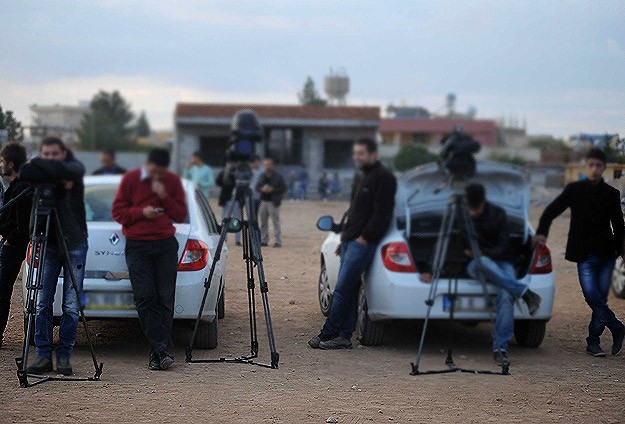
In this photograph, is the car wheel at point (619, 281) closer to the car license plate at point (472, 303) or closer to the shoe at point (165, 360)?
the car license plate at point (472, 303)

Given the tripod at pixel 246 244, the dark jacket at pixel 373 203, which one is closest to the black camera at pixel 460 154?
the dark jacket at pixel 373 203

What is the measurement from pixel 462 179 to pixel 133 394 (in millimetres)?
2760

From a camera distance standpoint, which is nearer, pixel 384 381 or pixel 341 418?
pixel 341 418

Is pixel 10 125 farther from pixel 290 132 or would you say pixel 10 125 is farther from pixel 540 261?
pixel 290 132

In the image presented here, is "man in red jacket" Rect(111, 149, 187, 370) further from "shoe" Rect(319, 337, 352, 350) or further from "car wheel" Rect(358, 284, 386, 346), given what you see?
"car wheel" Rect(358, 284, 386, 346)

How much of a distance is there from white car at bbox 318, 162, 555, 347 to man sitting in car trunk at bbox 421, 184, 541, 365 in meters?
0.10

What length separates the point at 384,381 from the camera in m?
7.44

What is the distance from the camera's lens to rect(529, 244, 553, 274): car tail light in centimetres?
814

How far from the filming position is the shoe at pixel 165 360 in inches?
299

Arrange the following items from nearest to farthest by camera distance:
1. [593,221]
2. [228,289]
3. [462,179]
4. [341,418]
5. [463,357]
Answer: [341,418] → [462,179] → [463,357] → [593,221] → [228,289]

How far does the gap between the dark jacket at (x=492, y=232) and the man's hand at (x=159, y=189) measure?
223 cm

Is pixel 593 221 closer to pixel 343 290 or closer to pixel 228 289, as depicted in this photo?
pixel 343 290

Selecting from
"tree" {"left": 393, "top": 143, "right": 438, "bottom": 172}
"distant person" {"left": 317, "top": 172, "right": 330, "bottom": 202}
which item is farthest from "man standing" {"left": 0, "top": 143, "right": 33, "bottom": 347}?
"tree" {"left": 393, "top": 143, "right": 438, "bottom": 172}

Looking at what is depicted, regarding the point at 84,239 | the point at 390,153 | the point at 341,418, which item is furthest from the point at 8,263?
the point at 390,153
